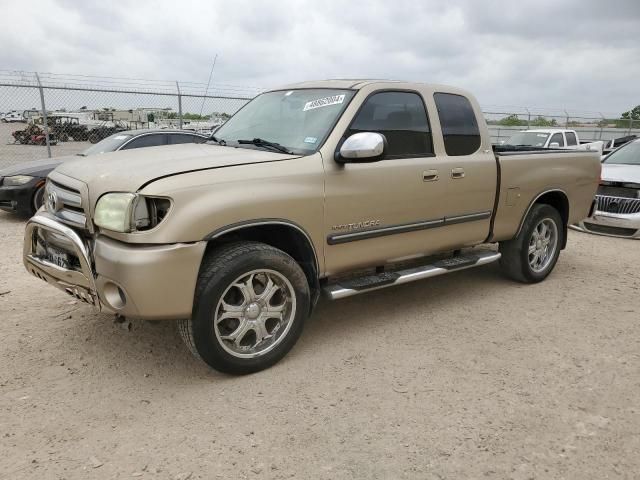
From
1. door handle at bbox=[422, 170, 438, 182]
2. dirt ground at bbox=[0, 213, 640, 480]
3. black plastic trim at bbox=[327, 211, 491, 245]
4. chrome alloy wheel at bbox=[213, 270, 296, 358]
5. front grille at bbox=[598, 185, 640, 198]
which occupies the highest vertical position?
door handle at bbox=[422, 170, 438, 182]

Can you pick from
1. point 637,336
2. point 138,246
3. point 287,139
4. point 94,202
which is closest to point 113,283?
point 138,246

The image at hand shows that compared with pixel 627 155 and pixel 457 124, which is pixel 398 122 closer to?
pixel 457 124

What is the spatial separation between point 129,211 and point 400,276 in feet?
7.03

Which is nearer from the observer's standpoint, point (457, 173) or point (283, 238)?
point (283, 238)

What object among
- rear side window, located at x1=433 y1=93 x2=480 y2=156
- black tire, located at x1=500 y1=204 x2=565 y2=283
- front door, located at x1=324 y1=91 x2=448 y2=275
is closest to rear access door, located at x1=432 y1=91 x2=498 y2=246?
rear side window, located at x1=433 y1=93 x2=480 y2=156

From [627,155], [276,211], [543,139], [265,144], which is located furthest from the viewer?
[543,139]

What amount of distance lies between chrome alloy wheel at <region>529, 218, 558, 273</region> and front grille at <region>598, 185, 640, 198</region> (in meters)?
2.95

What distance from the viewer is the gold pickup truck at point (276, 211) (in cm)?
299

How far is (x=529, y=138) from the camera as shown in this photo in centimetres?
1334

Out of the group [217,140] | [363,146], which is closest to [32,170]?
[217,140]

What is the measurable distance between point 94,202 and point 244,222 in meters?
0.88

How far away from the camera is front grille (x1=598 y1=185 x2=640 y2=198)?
7.67 metres

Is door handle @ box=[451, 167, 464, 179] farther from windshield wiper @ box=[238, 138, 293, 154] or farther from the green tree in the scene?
the green tree

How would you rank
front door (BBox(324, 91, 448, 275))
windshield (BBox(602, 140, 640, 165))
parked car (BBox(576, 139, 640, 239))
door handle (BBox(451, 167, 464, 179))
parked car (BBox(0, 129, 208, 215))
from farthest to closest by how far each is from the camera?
windshield (BBox(602, 140, 640, 165)), parked car (BBox(0, 129, 208, 215)), parked car (BBox(576, 139, 640, 239)), door handle (BBox(451, 167, 464, 179)), front door (BBox(324, 91, 448, 275))
